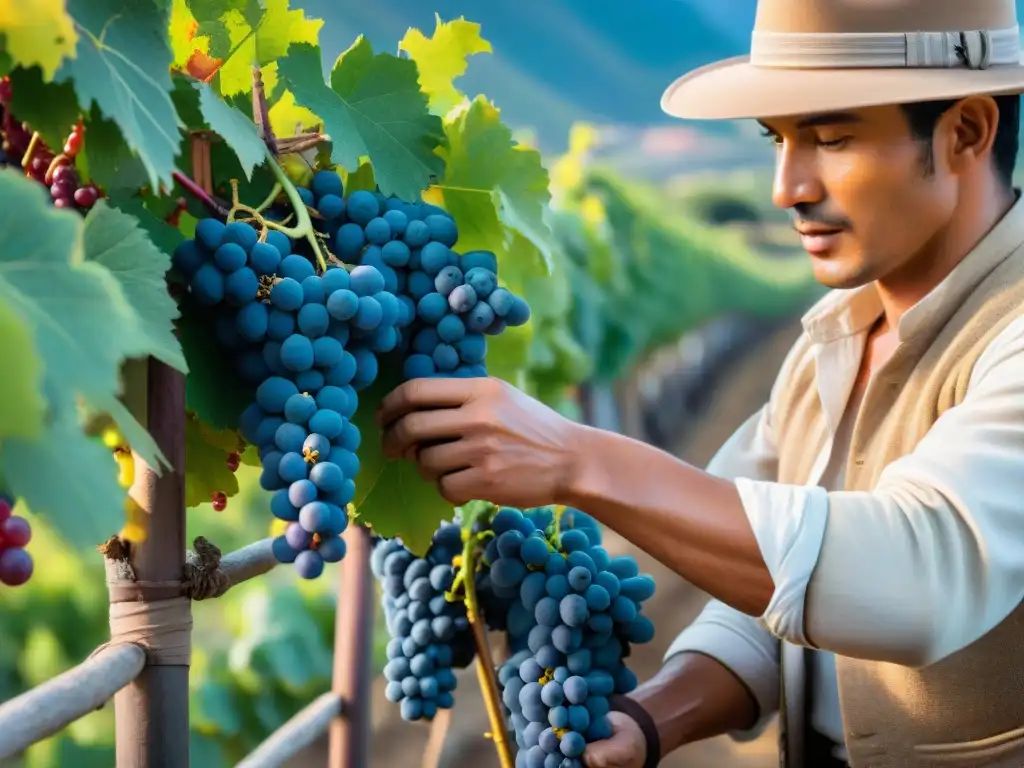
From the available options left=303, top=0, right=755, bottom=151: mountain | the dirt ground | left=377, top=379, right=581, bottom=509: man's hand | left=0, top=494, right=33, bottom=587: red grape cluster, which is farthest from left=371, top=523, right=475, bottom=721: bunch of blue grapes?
left=303, top=0, right=755, bottom=151: mountain

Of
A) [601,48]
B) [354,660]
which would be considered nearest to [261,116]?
[354,660]

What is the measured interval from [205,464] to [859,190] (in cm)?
73

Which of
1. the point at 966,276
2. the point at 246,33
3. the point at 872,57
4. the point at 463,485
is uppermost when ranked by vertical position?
the point at 872,57

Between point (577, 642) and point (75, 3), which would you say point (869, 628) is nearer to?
point (577, 642)

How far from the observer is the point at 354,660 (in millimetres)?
1581

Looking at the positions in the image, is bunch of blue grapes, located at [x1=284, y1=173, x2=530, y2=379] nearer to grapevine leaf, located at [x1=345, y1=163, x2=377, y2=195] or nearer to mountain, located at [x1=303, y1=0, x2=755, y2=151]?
grapevine leaf, located at [x1=345, y1=163, x2=377, y2=195]

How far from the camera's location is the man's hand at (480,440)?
3.11 feet

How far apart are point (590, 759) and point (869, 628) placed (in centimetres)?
34

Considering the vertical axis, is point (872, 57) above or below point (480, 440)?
above

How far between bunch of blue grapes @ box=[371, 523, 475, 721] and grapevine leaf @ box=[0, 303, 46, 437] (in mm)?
812

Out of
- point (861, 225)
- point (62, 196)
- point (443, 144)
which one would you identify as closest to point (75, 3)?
point (62, 196)

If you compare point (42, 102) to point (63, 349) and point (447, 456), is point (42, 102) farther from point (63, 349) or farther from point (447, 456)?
point (447, 456)

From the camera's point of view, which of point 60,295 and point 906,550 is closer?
point 60,295

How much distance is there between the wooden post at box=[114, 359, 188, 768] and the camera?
917 mm
